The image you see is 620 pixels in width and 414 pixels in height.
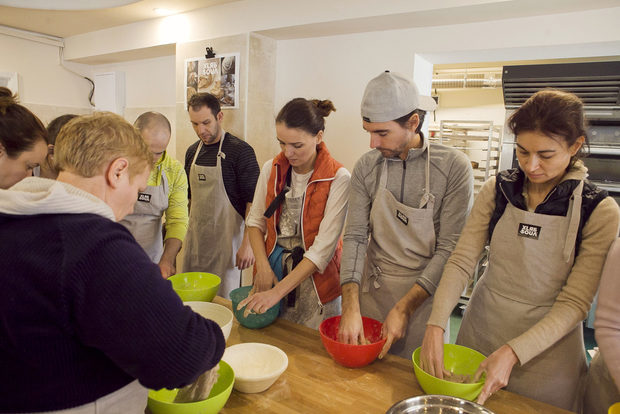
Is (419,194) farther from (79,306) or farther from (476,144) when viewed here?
(476,144)

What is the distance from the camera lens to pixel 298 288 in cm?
171

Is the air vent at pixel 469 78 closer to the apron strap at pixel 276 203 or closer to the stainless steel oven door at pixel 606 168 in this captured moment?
the stainless steel oven door at pixel 606 168

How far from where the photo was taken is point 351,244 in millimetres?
1574

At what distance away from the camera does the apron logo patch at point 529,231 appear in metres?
1.25

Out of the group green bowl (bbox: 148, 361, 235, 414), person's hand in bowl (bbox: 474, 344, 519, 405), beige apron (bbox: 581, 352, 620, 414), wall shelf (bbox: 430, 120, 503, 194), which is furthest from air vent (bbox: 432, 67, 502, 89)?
green bowl (bbox: 148, 361, 235, 414)

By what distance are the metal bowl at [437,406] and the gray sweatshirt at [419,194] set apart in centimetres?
49

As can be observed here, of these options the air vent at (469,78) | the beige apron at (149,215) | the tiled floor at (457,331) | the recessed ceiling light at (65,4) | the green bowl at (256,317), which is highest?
the air vent at (469,78)

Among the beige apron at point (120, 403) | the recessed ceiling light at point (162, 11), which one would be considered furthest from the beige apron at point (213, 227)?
the beige apron at point (120, 403)

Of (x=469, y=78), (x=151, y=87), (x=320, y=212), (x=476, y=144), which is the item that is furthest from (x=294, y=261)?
(x=476, y=144)

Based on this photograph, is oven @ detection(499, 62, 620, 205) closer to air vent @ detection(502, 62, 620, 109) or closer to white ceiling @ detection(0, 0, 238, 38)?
air vent @ detection(502, 62, 620, 109)

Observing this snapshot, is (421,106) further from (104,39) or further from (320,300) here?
(104,39)

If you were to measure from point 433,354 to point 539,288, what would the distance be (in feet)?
1.36

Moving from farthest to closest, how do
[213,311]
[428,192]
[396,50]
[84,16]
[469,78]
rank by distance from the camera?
[469,78]
[84,16]
[396,50]
[428,192]
[213,311]

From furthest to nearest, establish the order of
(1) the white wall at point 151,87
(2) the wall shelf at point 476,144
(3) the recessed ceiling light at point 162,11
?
(1) the white wall at point 151,87 < (2) the wall shelf at point 476,144 < (3) the recessed ceiling light at point 162,11
